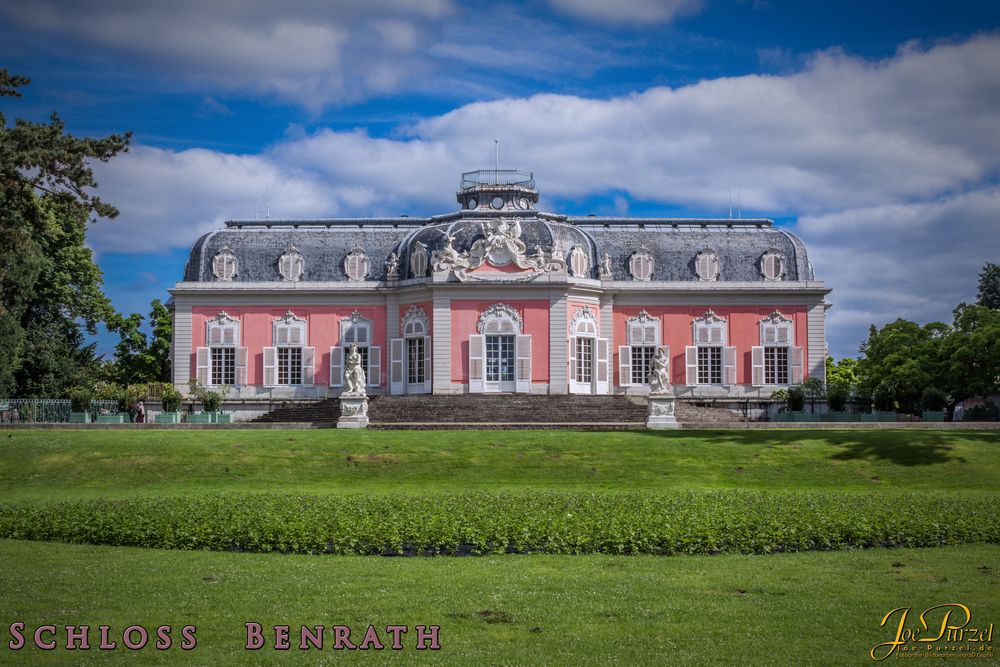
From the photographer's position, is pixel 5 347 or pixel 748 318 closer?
pixel 5 347

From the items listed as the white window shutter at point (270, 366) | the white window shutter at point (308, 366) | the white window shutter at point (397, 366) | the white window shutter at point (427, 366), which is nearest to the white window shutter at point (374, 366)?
the white window shutter at point (397, 366)

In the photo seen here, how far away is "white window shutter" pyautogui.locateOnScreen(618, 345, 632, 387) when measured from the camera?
1847 inches

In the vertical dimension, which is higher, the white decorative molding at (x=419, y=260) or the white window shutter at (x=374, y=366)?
the white decorative molding at (x=419, y=260)

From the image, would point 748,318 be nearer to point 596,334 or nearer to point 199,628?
point 596,334

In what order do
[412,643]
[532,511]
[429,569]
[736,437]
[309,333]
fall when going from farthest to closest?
[309,333] < [736,437] < [532,511] < [429,569] < [412,643]

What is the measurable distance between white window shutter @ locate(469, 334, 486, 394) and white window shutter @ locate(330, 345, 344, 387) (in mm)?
6031

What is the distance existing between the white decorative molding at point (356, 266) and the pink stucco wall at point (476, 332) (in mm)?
5286

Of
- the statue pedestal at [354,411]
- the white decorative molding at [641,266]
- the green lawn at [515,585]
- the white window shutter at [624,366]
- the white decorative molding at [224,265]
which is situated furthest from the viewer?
the white decorative molding at [641,266]

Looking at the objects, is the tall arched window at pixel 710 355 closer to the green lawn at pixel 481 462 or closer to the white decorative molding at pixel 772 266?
the white decorative molding at pixel 772 266

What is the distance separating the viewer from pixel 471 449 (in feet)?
92.4

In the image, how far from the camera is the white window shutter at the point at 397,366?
150 feet

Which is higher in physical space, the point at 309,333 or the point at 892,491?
the point at 309,333

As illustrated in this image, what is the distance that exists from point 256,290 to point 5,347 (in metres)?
9.61

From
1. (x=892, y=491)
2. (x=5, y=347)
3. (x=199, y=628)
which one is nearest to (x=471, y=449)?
(x=892, y=491)
